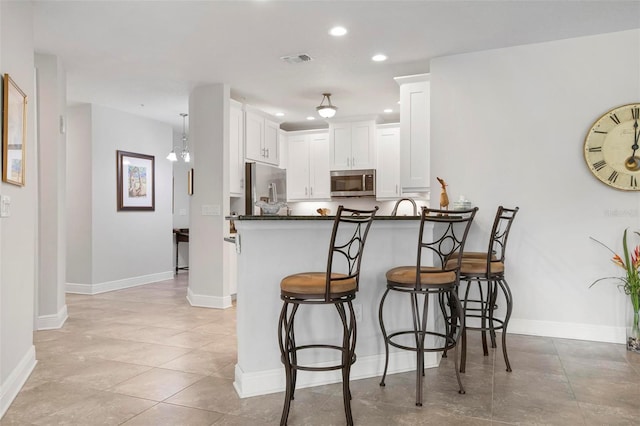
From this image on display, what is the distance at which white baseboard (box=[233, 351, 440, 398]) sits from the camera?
8.46 feet

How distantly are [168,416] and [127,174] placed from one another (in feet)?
16.5

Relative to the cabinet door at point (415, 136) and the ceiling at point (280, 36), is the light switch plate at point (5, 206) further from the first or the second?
the cabinet door at point (415, 136)

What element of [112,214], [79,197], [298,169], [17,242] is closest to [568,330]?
[17,242]

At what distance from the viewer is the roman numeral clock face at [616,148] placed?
360 cm

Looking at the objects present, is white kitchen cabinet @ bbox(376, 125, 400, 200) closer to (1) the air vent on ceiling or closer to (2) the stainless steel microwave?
(2) the stainless steel microwave

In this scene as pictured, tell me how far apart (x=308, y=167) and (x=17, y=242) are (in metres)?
4.87

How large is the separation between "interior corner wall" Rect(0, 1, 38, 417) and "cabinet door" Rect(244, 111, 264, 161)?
2.86 m

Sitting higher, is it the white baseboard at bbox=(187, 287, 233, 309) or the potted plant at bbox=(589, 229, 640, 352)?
the potted plant at bbox=(589, 229, 640, 352)

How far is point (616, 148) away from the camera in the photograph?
12.0 ft

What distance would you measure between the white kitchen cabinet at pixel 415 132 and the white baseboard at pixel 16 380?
360cm

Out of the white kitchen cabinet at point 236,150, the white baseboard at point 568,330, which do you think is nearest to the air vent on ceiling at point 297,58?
the white kitchen cabinet at point 236,150

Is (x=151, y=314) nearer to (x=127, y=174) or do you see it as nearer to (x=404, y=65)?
(x=127, y=174)

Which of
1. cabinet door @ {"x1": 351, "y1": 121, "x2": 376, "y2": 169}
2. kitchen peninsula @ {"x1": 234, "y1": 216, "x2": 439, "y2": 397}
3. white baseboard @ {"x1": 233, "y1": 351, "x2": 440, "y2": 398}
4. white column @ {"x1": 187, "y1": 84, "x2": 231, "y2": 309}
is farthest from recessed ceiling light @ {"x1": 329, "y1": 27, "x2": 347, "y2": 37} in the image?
cabinet door @ {"x1": 351, "y1": 121, "x2": 376, "y2": 169}

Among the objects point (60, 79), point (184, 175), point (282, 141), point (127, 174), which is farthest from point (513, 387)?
point (184, 175)
